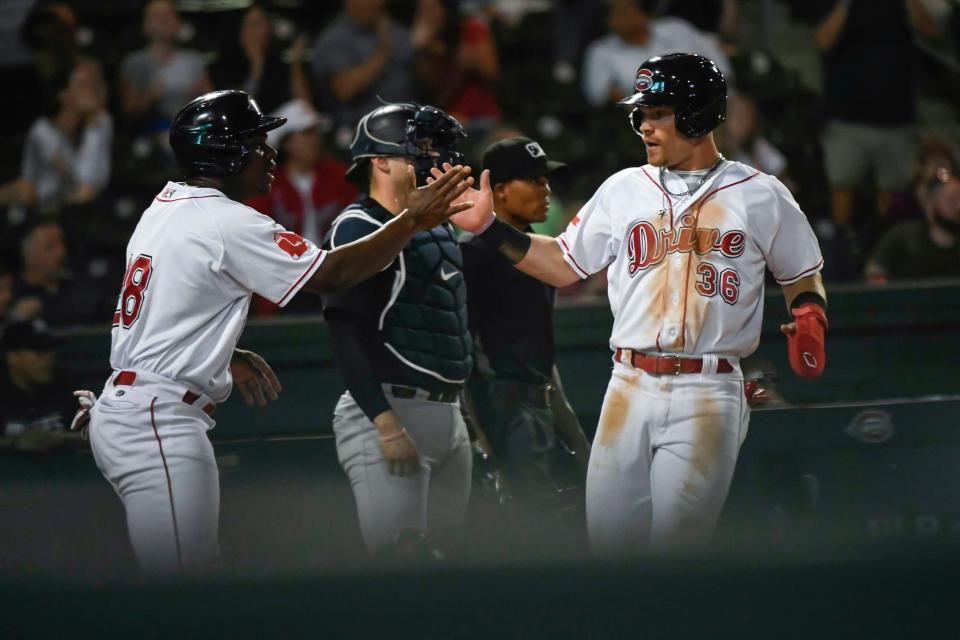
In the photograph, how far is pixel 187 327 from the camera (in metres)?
3.29

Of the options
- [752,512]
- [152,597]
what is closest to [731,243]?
[752,512]

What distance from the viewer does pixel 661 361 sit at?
11.2 feet

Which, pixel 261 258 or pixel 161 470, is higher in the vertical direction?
pixel 261 258

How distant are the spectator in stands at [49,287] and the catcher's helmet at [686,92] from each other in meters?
2.81

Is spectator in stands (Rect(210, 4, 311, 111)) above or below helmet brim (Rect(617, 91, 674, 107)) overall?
above

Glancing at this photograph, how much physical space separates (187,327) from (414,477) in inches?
31.3

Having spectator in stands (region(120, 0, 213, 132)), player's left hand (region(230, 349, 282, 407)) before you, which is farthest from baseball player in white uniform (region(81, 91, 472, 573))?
spectator in stands (region(120, 0, 213, 132))

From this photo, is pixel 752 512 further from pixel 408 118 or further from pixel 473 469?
pixel 408 118

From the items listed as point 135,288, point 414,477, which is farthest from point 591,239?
point 135,288

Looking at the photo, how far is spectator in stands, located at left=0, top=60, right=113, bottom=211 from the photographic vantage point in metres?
6.66

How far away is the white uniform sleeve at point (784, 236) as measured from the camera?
3.42 m

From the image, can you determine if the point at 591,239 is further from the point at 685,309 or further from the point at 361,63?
the point at 361,63

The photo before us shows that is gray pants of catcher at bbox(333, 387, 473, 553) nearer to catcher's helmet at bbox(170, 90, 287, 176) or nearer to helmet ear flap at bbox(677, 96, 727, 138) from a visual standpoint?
catcher's helmet at bbox(170, 90, 287, 176)

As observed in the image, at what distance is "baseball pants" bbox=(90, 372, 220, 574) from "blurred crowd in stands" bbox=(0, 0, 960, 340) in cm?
271
